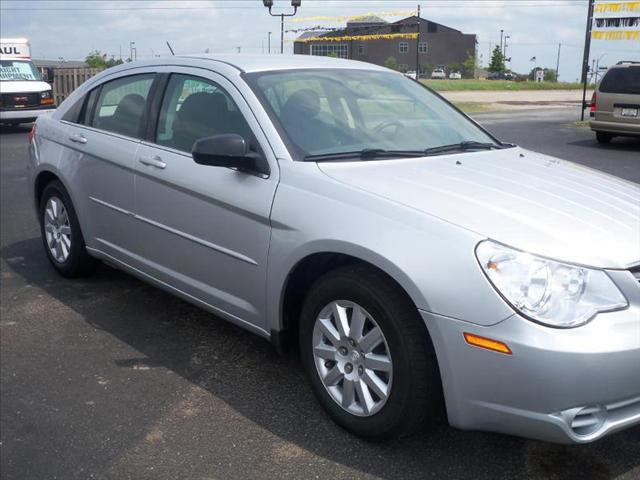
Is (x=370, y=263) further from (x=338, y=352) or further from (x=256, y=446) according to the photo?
(x=256, y=446)

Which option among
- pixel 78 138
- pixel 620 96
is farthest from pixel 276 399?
pixel 620 96

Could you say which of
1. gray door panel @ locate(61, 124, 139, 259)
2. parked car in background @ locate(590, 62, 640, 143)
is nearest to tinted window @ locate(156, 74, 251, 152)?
gray door panel @ locate(61, 124, 139, 259)

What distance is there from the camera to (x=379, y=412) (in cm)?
317

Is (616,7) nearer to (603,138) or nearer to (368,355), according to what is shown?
(603,138)

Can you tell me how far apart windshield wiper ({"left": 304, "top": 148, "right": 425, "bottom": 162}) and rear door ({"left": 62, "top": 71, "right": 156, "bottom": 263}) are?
1454 mm

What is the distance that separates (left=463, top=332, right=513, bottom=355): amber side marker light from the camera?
2719mm

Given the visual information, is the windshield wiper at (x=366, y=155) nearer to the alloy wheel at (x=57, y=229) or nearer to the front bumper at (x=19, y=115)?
the alloy wheel at (x=57, y=229)

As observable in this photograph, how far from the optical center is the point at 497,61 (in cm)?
9975

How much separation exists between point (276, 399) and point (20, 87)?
18.3 meters

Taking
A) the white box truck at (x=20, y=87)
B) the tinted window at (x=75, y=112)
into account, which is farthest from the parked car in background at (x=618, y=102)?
the white box truck at (x=20, y=87)

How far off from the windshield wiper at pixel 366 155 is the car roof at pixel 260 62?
0.80m

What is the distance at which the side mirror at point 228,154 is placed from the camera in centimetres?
362

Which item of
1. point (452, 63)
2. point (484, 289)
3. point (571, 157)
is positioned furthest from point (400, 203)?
point (452, 63)

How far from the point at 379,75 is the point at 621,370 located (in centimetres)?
260
